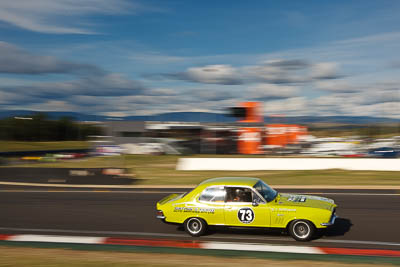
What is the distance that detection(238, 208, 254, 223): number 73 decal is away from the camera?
26.7 ft

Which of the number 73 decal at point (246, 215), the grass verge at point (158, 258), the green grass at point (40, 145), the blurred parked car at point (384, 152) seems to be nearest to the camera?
the grass verge at point (158, 258)

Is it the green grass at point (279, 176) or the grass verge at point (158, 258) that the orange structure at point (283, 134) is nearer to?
the green grass at point (279, 176)

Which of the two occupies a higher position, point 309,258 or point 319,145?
point 319,145

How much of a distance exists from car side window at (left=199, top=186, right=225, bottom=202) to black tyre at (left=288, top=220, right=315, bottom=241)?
1400 millimetres

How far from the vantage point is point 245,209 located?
819cm

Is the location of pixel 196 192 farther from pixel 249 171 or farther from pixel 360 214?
pixel 249 171

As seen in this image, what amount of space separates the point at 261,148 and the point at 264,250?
665 inches

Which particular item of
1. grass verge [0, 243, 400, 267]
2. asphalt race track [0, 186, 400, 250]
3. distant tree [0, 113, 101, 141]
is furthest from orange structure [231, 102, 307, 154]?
grass verge [0, 243, 400, 267]

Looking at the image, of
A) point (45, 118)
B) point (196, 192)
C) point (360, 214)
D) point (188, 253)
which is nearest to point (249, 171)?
point (360, 214)

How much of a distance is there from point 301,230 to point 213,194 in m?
1.78

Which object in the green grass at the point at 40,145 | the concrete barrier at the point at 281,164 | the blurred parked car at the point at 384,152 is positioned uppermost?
the green grass at the point at 40,145

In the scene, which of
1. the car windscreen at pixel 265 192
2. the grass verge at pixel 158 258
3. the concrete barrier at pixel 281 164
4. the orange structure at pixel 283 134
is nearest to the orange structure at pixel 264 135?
the orange structure at pixel 283 134

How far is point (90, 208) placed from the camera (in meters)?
12.1

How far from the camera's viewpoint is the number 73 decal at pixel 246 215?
8.15 m
